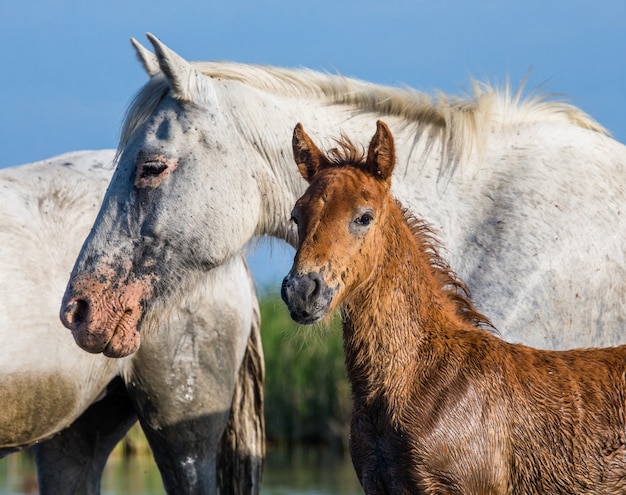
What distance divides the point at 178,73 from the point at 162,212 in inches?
21.9

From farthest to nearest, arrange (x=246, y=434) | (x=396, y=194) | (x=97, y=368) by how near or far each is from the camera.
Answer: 1. (x=246, y=434)
2. (x=97, y=368)
3. (x=396, y=194)

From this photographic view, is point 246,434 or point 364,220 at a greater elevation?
point 364,220

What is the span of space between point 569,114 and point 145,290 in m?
2.00

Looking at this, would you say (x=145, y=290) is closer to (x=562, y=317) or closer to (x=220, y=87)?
(x=220, y=87)

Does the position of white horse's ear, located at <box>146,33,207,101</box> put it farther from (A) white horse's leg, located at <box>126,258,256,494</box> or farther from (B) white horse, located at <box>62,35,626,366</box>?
(A) white horse's leg, located at <box>126,258,256,494</box>

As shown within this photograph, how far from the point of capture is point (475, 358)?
12.7 feet

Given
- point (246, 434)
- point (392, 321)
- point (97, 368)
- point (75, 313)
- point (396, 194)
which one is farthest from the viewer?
point (246, 434)

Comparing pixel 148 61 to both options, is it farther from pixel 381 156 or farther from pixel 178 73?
pixel 381 156

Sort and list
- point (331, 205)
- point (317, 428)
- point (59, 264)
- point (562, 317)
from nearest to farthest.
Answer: point (331, 205) < point (562, 317) < point (59, 264) < point (317, 428)

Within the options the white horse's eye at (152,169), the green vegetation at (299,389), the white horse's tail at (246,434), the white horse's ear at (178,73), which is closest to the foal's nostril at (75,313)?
the white horse's eye at (152,169)

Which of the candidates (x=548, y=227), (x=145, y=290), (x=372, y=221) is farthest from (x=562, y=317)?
(x=145, y=290)

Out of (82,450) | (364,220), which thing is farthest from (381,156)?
(82,450)

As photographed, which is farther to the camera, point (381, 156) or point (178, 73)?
point (178, 73)

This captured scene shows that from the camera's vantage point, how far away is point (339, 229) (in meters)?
3.75
